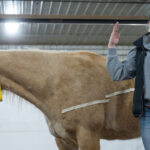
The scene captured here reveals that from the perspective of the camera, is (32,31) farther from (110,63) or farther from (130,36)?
(110,63)

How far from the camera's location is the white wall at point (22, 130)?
2.73m

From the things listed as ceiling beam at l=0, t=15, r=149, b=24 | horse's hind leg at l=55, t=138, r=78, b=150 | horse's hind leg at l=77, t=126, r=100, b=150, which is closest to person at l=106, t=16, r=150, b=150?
horse's hind leg at l=77, t=126, r=100, b=150

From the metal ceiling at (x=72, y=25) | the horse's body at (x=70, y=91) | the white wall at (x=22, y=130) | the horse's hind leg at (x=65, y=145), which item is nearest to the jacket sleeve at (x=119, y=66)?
the horse's body at (x=70, y=91)

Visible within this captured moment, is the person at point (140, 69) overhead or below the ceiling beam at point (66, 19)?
below

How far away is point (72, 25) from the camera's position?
4.45 meters

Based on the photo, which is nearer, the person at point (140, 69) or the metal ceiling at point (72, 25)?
the person at point (140, 69)

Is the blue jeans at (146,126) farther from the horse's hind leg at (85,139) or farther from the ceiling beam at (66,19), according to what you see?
the ceiling beam at (66,19)

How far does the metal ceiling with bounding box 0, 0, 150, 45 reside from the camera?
366 centimetres

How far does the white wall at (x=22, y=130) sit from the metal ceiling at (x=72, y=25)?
158cm

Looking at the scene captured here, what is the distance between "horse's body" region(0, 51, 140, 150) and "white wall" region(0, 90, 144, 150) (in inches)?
40.6

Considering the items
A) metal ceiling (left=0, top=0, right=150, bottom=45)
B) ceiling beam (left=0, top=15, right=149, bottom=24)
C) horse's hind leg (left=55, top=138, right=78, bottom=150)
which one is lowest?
horse's hind leg (left=55, top=138, right=78, bottom=150)

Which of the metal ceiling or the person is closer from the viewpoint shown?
the person

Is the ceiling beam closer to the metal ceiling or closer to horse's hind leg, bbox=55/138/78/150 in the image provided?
the metal ceiling

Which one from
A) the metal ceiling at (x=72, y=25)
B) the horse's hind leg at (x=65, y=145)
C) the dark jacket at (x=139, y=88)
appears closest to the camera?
the dark jacket at (x=139, y=88)
